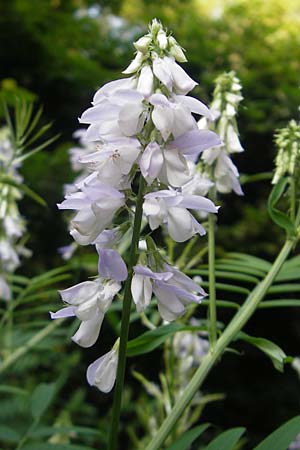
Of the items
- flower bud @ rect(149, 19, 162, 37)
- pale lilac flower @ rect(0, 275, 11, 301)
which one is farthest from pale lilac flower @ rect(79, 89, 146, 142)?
pale lilac flower @ rect(0, 275, 11, 301)

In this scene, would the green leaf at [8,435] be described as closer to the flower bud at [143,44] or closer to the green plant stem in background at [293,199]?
the green plant stem in background at [293,199]

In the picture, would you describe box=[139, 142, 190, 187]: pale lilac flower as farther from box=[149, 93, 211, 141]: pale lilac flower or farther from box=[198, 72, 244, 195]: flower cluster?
box=[198, 72, 244, 195]: flower cluster

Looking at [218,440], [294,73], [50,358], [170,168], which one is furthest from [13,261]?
[294,73]

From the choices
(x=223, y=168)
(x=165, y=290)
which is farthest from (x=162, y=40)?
(x=223, y=168)

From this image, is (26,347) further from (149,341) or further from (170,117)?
(170,117)

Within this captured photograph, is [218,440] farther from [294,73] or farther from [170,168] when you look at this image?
[294,73]

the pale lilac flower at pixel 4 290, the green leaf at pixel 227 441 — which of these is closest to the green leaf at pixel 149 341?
the green leaf at pixel 227 441
